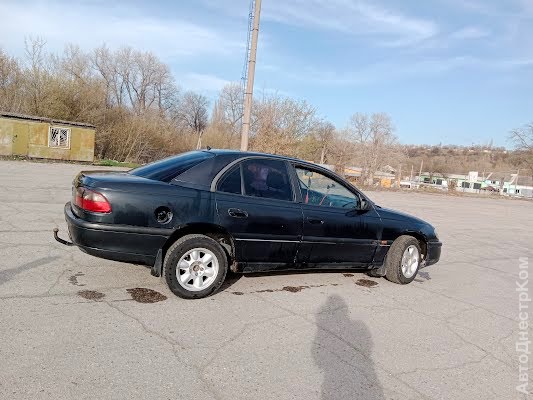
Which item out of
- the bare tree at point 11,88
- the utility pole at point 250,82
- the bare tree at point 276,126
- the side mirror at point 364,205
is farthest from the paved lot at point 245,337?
the bare tree at point 11,88

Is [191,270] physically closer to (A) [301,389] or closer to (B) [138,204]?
(B) [138,204]

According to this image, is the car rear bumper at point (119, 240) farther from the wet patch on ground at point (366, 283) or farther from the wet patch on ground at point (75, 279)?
the wet patch on ground at point (366, 283)

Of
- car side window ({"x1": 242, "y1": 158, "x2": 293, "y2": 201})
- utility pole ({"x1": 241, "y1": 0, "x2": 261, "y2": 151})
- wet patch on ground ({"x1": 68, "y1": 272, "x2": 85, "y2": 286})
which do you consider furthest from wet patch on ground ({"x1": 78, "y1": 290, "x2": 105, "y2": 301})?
utility pole ({"x1": 241, "y1": 0, "x2": 261, "y2": 151})

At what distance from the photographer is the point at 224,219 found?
15.4ft

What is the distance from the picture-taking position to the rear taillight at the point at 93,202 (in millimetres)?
4270

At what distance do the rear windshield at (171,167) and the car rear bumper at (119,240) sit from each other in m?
0.67

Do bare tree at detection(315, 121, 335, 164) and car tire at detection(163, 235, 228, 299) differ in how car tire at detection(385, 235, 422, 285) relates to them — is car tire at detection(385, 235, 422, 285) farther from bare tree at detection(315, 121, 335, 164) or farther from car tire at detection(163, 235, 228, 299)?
bare tree at detection(315, 121, 335, 164)

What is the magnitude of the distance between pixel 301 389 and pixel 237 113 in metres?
47.5

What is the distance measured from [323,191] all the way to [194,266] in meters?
2.04

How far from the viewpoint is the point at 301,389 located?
10.1 feet

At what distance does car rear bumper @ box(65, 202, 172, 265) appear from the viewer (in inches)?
168

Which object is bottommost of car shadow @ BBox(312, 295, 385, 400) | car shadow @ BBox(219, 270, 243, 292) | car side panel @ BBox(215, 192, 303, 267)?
car shadow @ BBox(312, 295, 385, 400)

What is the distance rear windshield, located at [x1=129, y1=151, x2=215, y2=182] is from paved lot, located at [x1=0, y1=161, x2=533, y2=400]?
1.26m

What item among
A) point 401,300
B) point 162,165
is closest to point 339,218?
point 401,300
